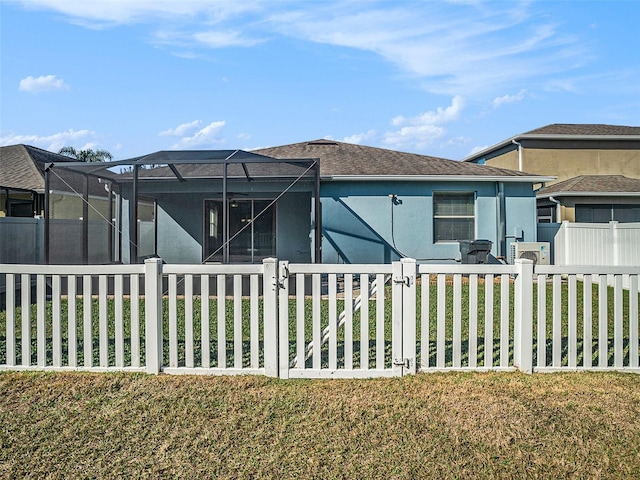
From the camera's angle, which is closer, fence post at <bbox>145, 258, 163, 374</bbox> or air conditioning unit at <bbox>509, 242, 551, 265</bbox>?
fence post at <bbox>145, 258, 163, 374</bbox>

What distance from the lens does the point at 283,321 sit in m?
4.23

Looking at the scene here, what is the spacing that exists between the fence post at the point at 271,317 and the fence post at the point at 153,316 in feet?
2.90

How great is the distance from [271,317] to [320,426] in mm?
1147

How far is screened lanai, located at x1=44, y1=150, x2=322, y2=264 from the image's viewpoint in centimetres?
1184

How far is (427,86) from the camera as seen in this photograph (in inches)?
590

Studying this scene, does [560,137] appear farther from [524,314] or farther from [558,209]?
[524,314]

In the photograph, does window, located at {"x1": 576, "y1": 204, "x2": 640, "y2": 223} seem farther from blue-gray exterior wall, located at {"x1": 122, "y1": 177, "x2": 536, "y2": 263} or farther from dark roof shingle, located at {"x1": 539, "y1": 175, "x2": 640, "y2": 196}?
blue-gray exterior wall, located at {"x1": 122, "y1": 177, "x2": 536, "y2": 263}

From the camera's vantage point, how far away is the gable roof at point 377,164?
516 inches

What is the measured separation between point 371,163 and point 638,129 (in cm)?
1382

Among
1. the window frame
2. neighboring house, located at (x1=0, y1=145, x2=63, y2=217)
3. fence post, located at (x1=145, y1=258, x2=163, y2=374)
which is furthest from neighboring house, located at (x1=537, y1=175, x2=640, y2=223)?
neighboring house, located at (x1=0, y1=145, x2=63, y2=217)

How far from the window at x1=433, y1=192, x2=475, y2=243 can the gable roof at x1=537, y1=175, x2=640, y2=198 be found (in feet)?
15.2

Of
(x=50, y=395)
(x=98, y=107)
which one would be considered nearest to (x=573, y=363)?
(x=50, y=395)

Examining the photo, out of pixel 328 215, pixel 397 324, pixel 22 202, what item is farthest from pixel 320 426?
pixel 22 202

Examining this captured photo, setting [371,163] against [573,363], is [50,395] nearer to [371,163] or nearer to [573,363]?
[573,363]
